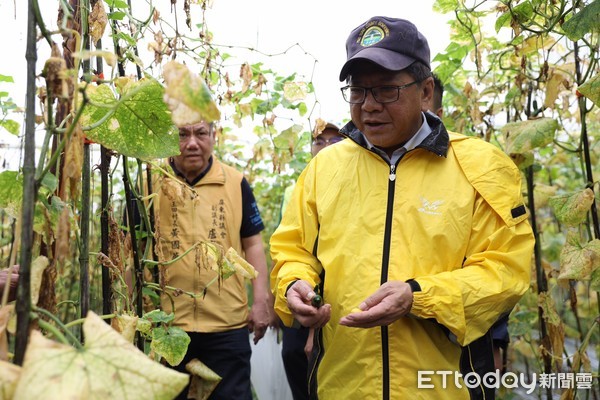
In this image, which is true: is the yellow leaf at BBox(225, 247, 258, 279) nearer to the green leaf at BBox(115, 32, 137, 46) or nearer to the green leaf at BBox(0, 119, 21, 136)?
the green leaf at BBox(115, 32, 137, 46)

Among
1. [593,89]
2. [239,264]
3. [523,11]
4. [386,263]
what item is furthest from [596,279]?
[239,264]

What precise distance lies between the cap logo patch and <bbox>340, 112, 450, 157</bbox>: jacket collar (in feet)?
0.91

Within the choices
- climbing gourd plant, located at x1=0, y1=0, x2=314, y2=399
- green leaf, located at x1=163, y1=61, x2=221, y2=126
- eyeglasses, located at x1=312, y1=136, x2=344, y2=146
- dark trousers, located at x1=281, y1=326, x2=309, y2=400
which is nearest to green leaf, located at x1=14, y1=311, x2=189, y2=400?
climbing gourd plant, located at x1=0, y1=0, x2=314, y2=399

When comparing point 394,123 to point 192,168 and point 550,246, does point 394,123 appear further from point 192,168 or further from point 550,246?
point 550,246

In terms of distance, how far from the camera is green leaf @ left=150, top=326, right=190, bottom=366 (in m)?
1.67

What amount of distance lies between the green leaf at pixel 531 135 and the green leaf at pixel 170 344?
4.19ft

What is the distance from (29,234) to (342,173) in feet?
4.16

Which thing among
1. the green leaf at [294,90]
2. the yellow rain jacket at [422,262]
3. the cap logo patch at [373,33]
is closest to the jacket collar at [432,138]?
the yellow rain jacket at [422,262]

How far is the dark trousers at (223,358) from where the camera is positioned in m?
2.84

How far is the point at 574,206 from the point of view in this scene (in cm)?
202

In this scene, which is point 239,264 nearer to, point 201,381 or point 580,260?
point 201,381

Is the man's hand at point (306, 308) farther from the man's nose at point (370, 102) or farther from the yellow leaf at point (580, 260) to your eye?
the yellow leaf at point (580, 260)

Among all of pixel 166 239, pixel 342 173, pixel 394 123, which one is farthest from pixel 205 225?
pixel 394 123

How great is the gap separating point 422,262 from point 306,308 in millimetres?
343
